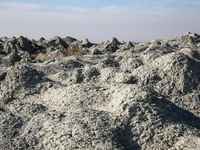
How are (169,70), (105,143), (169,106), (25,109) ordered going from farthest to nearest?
(169,70), (25,109), (169,106), (105,143)

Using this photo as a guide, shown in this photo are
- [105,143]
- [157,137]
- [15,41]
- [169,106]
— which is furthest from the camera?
[15,41]

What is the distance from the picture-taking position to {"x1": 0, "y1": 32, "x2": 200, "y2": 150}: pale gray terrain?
12.3 feet

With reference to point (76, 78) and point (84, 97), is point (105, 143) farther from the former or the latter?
point (76, 78)

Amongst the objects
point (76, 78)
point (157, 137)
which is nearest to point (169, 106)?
point (157, 137)

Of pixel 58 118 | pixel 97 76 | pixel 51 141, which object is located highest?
pixel 97 76

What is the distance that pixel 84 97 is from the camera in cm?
499

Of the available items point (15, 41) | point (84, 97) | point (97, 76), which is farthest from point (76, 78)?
point (15, 41)

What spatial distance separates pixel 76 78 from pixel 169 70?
256cm

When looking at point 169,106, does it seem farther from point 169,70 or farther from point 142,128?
point 169,70

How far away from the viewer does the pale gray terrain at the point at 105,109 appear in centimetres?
373

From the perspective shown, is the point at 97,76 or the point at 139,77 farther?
the point at 97,76

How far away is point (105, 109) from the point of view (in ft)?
14.7

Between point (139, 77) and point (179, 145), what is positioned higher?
point (139, 77)

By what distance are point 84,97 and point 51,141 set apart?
151 cm
